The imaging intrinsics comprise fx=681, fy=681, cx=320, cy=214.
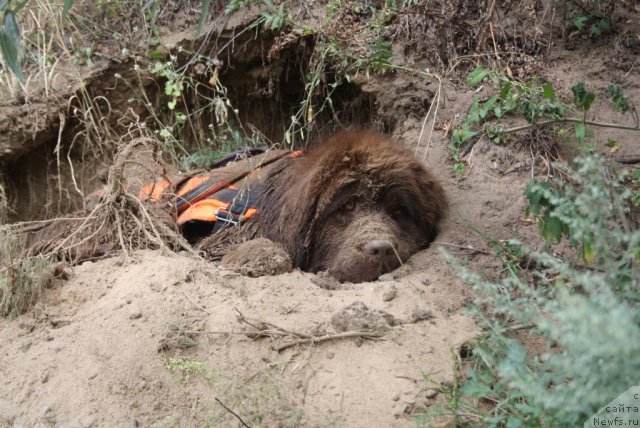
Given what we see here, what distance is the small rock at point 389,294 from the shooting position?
3826 mm

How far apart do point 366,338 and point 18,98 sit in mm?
5101

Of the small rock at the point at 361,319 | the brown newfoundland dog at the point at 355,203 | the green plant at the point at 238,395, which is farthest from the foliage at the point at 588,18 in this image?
the green plant at the point at 238,395

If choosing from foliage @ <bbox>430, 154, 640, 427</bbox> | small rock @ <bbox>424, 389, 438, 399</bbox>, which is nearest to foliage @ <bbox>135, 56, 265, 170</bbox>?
small rock @ <bbox>424, 389, 438, 399</bbox>

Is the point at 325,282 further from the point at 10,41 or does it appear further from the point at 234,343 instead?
the point at 10,41

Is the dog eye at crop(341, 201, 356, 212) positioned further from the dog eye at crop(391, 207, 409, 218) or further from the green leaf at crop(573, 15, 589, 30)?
the green leaf at crop(573, 15, 589, 30)

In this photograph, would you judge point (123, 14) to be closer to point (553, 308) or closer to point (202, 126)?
point (202, 126)

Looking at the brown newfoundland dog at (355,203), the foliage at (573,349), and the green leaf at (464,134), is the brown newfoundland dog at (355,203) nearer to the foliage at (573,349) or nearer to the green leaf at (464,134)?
the green leaf at (464,134)

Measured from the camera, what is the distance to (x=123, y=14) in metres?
7.34

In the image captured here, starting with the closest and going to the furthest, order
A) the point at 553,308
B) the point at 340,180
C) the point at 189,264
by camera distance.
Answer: the point at 553,308 < the point at 189,264 < the point at 340,180

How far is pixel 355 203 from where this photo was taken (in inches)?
209

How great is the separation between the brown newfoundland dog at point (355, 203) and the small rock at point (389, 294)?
118cm

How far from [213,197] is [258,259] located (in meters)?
1.32

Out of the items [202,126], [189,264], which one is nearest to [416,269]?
[189,264]

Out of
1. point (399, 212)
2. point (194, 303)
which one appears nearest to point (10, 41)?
point (194, 303)
